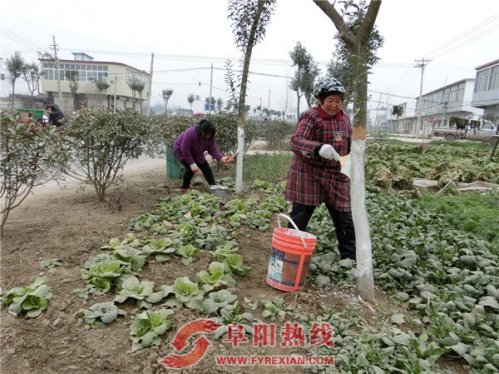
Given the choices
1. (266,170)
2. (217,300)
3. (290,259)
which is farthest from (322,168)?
(266,170)

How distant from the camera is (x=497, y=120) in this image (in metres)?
41.0

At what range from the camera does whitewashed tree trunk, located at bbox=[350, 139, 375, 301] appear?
111 inches

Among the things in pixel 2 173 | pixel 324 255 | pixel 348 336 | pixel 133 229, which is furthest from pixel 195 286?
pixel 2 173

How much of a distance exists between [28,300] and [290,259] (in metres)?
1.69

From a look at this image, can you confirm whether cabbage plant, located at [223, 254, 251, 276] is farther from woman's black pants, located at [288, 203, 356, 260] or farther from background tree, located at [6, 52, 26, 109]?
background tree, located at [6, 52, 26, 109]

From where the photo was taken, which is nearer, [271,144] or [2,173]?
[2,173]

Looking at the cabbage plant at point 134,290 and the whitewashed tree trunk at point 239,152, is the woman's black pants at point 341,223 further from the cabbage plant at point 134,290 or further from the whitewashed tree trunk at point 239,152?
the whitewashed tree trunk at point 239,152

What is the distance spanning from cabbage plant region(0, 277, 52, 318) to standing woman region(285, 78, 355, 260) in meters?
1.91

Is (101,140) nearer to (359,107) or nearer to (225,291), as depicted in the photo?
(225,291)

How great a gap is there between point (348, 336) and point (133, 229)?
2.61 metres

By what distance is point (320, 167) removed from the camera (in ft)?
10.8

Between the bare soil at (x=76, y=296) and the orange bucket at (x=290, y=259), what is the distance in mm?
88

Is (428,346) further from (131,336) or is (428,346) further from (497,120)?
(497,120)

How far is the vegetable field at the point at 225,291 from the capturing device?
217 centimetres
